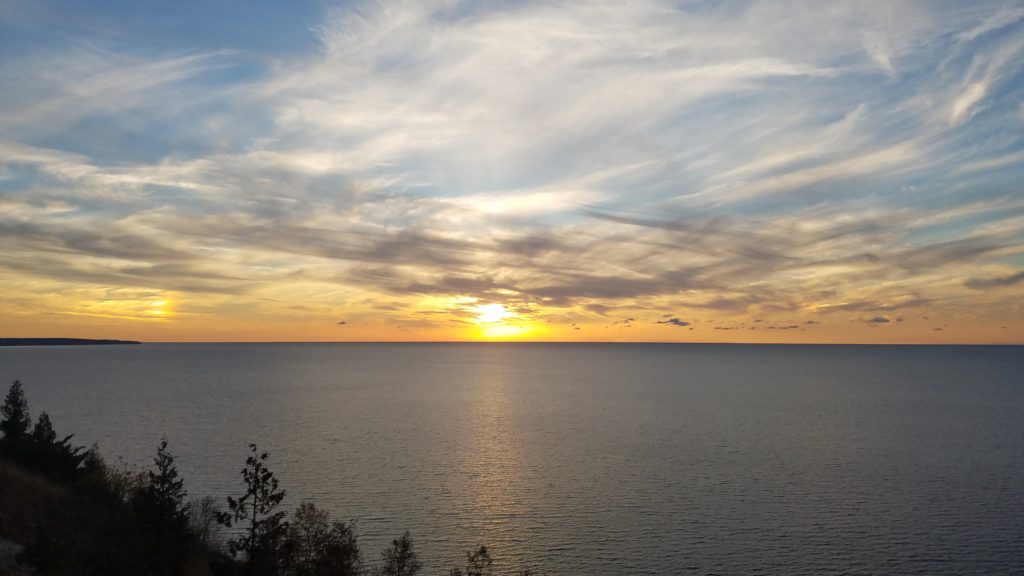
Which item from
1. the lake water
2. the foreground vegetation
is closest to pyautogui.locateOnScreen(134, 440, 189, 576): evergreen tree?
the foreground vegetation

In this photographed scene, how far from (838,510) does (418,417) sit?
11292cm

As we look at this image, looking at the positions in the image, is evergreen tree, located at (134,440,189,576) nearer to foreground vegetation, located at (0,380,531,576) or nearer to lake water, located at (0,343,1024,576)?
foreground vegetation, located at (0,380,531,576)

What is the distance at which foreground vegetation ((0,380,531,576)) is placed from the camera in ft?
148

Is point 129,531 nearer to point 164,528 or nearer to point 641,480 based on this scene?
point 164,528

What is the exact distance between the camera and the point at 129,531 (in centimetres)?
5362

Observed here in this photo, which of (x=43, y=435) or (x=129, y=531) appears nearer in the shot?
(x=129, y=531)

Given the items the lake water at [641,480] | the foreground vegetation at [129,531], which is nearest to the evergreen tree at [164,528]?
the foreground vegetation at [129,531]

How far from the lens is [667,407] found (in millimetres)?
197750

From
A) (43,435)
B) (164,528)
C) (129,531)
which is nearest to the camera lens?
(164,528)

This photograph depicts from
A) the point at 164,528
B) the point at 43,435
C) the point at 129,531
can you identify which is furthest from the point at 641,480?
the point at 43,435

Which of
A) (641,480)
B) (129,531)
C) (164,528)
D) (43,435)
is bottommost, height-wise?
(641,480)

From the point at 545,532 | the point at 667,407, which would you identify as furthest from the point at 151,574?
the point at 667,407

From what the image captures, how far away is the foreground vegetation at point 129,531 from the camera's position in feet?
148

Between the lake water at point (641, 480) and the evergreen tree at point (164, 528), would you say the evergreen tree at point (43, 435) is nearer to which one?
the evergreen tree at point (164, 528)
